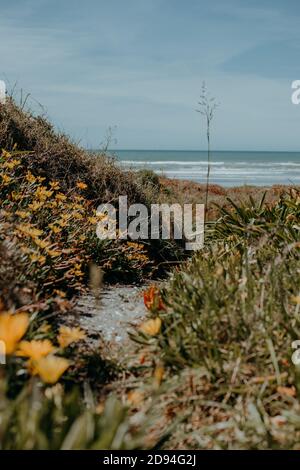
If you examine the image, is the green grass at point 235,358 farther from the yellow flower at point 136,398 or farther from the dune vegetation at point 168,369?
the yellow flower at point 136,398

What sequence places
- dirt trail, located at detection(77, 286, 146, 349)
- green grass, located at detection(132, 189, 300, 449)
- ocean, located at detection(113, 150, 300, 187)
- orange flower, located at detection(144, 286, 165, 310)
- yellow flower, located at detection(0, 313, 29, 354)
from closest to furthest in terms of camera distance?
yellow flower, located at detection(0, 313, 29, 354) < green grass, located at detection(132, 189, 300, 449) < orange flower, located at detection(144, 286, 165, 310) < dirt trail, located at detection(77, 286, 146, 349) < ocean, located at detection(113, 150, 300, 187)

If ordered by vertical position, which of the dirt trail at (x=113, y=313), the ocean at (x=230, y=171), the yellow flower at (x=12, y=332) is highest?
the ocean at (x=230, y=171)

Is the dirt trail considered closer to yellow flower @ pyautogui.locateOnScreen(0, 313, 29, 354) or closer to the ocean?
yellow flower @ pyautogui.locateOnScreen(0, 313, 29, 354)

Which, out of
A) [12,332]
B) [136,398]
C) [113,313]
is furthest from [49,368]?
[113,313]

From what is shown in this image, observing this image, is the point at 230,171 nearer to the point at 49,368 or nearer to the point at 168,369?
the point at 168,369

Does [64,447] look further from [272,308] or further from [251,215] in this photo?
[251,215]

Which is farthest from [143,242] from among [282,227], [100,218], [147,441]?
[147,441]

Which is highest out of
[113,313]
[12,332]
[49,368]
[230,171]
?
[230,171]

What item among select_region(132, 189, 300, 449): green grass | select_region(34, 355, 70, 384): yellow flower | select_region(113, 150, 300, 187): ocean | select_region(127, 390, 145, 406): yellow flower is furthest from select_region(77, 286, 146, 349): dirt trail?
select_region(113, 150, 300, 187): ocean

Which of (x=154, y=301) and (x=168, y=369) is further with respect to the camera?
(x=154, y=301)

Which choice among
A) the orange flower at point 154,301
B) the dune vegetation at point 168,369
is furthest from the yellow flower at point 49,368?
the orange flower at point 154,301

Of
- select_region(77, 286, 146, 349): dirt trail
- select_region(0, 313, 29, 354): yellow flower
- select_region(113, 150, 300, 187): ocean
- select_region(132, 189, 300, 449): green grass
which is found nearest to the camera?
select_region(0, 313, 29, 354): yellow flower

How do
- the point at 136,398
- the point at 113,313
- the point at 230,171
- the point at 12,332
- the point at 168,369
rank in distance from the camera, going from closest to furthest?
the point at 12,332 → the point at 136,398 → the point at 168,369 → the point at 113,313 → the point at 230,171
